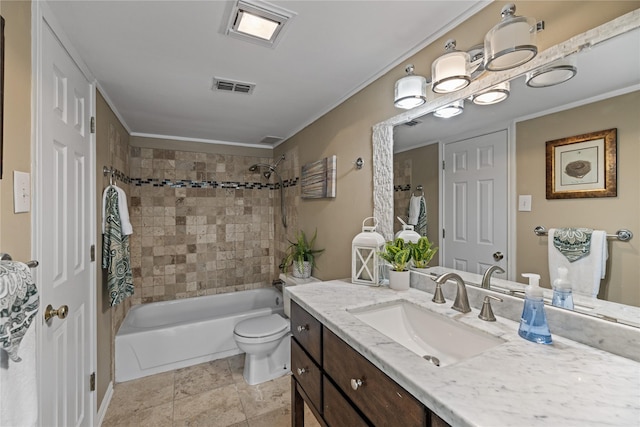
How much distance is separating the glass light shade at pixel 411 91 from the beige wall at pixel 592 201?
0.48m

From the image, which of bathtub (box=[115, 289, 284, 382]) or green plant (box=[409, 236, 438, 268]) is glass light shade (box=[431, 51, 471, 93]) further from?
bathtub (box=[115, 289, 284, 382])

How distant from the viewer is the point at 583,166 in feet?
3.07

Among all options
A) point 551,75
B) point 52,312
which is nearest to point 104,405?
point 52,312

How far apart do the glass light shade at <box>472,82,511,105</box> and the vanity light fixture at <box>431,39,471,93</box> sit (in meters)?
0.08

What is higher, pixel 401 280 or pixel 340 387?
pixel 401 280

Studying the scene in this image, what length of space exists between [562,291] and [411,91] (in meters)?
1.03

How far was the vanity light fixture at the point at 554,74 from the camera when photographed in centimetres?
95

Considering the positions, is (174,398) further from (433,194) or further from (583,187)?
(583,187)

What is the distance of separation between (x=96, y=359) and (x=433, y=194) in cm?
230

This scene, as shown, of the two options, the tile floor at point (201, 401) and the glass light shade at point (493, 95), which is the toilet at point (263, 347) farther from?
the glass light shade at point (493, 95)

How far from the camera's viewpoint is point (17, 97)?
992 mm

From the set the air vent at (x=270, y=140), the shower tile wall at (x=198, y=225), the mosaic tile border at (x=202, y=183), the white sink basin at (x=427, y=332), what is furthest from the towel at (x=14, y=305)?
the air vent at (x=270, y=140)

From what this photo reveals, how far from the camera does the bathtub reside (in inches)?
93.5

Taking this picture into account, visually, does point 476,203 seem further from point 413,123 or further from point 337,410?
point 337,410
